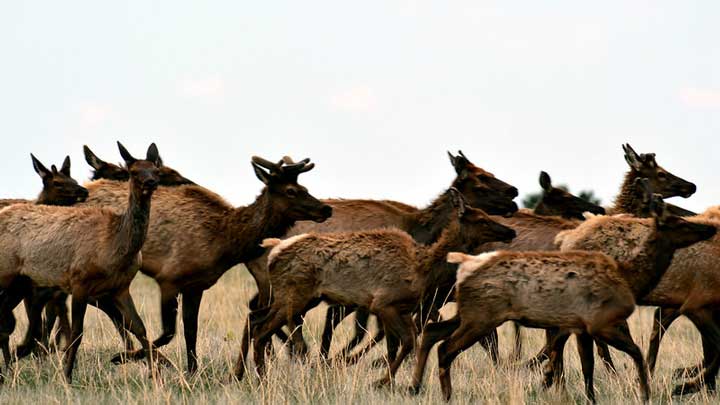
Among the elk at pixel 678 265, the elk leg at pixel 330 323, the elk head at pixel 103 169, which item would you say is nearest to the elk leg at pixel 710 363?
the elk at pixel 678 265

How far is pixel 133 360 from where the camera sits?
11383 mm

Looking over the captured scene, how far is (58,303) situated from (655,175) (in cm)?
715

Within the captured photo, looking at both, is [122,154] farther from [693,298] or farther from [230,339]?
[693,298]

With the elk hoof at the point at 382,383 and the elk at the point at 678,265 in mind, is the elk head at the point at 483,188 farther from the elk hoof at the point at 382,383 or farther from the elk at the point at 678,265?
the elk hoof at the point at 382,383

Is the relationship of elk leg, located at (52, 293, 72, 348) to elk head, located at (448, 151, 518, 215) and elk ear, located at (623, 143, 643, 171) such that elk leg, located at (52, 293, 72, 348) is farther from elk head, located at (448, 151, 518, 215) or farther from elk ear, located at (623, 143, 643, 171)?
elk ear, located at (623, 143, 643, 171)

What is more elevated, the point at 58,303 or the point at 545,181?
the point at 545,181

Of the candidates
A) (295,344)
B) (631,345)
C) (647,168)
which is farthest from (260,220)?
(647,168)

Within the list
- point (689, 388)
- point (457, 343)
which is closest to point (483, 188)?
point (689, 388)

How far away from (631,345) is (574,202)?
4535 millimetres

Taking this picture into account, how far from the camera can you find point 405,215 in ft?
44.0

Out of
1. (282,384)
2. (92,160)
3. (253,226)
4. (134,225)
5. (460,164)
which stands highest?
(460,164)

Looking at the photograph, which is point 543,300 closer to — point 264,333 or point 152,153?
point 264,333

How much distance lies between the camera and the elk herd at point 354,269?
9.92 metres

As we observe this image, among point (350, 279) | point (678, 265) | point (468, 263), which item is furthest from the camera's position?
point (678, 265)
